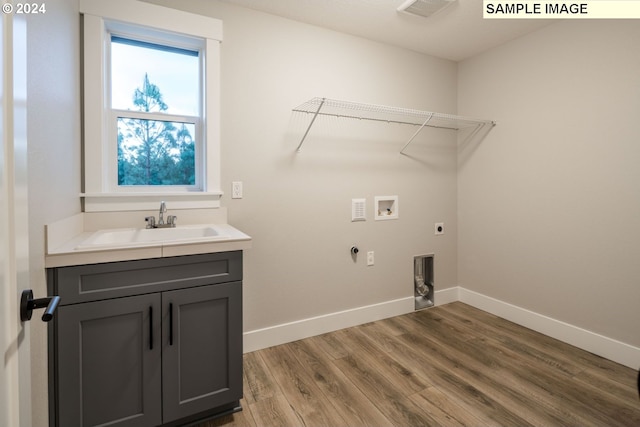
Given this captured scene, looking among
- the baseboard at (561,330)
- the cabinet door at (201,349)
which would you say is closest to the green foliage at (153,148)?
the cabinet door at (201,349)

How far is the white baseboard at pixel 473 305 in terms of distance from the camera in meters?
2.19

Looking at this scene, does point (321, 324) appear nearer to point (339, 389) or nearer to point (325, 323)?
point (325, 323)

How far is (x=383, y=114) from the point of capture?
2.79 meters

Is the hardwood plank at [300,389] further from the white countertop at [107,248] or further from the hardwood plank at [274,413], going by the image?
the white countertop at [107,248]

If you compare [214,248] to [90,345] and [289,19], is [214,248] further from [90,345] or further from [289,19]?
[289,19]

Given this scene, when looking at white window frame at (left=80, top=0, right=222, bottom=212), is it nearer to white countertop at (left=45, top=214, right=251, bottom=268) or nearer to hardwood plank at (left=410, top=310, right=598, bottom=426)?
white countertop at (left=45, top=214, right=251, bottom=268)

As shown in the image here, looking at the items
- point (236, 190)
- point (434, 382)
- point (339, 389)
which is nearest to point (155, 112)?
point (236, 190)

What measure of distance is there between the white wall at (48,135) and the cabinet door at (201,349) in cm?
44

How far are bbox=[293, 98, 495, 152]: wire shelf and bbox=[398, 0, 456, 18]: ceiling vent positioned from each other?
2.16ft

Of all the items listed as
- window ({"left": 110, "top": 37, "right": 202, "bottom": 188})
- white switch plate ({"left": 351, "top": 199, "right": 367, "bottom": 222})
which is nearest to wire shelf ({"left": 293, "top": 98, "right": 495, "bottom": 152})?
white switch plate ({"left": 351, "top": 199, "right": 367, "bottom": 222})

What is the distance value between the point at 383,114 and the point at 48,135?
2.29m

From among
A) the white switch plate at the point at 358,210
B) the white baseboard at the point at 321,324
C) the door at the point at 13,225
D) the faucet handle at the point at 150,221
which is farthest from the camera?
the white switch plate at the point at 358,210

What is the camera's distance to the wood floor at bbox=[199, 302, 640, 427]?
64.4 inches

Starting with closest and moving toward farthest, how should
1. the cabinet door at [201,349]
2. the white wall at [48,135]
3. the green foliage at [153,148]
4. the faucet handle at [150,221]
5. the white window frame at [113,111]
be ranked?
the white wall at [48,135] < the cabinet door at [201,349] < the white window frame at [113,111] < the faucet handle at [150,221] < the green foliage at [153,148]
